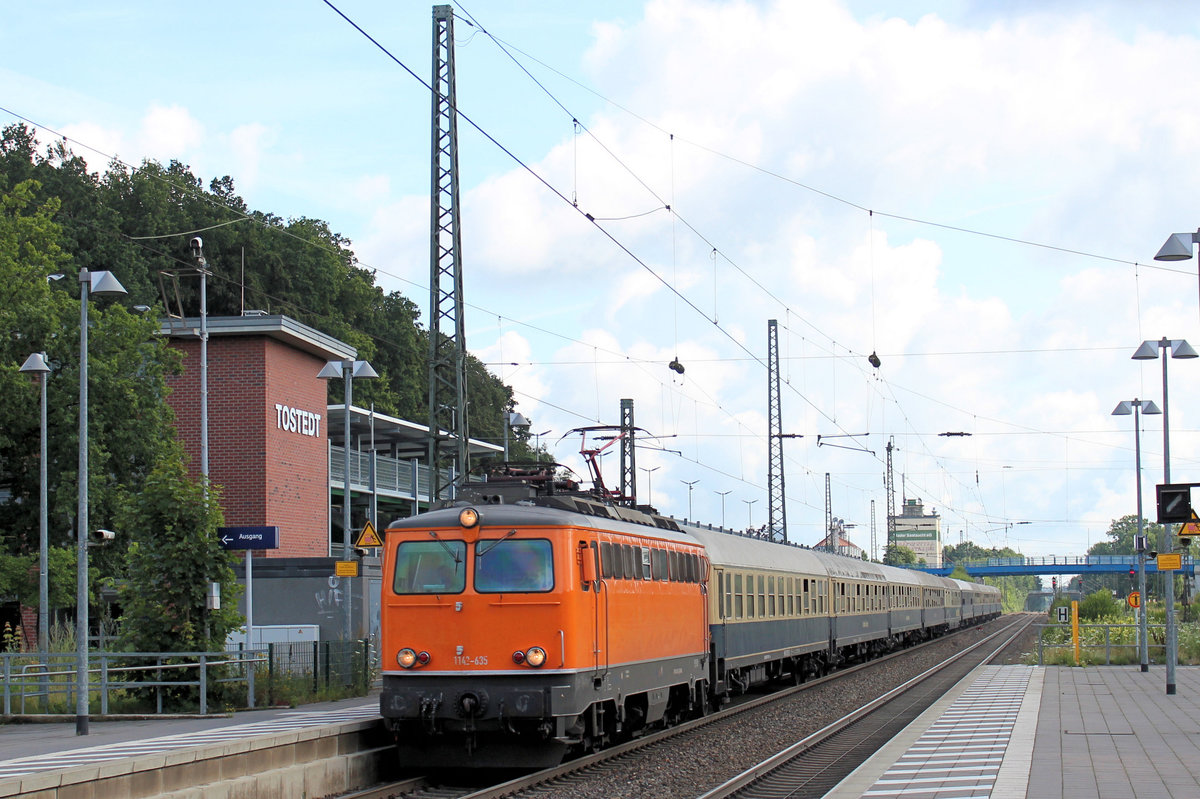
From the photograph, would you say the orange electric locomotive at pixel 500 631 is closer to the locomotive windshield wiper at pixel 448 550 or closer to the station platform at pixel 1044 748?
the locomotive windshield wiper at pixel 448 550

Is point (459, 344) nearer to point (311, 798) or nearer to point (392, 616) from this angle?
point (392, 616)

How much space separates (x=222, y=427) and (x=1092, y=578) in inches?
7059

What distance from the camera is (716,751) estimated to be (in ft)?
57.5

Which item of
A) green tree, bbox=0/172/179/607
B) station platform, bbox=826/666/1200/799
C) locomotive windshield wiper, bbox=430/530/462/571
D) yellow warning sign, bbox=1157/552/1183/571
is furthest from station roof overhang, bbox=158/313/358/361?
locomotive windshield wiper, bbox=430/530/462/571

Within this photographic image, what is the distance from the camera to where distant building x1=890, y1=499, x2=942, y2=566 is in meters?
167

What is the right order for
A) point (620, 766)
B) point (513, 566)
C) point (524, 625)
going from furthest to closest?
point (620, 766), point (513, 566), point (524, 625)

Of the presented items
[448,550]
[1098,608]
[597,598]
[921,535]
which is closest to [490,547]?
[448,550]

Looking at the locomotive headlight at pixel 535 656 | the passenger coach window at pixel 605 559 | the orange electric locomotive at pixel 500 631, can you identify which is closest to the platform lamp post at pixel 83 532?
the orange electric locomotive at pixel 500 631

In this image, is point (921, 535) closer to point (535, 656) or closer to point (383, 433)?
point (383, 433)

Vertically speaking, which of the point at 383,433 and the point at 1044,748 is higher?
the point at 383,433

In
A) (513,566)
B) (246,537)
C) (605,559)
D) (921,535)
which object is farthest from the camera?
(921,535)

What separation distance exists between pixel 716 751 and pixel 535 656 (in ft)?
11.7

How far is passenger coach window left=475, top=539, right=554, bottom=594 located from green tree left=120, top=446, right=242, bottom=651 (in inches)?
296

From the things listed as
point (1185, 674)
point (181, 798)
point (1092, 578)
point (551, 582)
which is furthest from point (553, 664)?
point (1092, 578)
